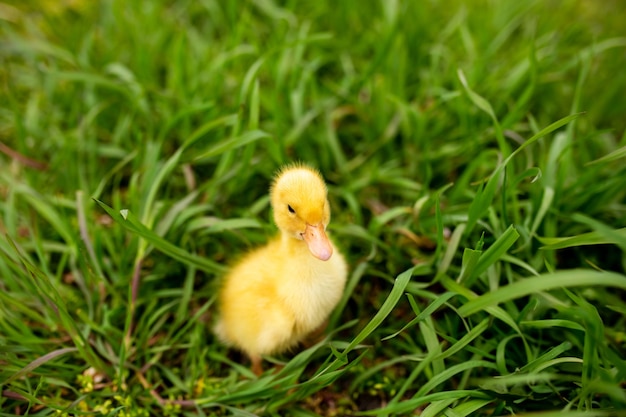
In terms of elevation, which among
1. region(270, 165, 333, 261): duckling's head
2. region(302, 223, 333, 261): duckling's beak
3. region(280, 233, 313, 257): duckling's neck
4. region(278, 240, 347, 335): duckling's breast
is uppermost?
region(270, 165, 333, 261): duckling's head

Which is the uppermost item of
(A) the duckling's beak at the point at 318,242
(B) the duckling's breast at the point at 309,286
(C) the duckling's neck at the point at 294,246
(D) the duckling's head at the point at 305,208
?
(D) the duckling's head at the point at 305,208

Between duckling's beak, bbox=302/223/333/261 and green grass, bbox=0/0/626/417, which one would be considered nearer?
duckling's beak, bbox=302/223/333/261

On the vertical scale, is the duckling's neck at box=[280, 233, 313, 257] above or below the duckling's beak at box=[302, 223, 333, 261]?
below

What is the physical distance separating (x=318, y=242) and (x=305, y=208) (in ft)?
0.39

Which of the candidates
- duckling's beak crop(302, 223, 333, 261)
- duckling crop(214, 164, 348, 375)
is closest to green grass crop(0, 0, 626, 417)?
duckling crop(214, 164, 348, 375)

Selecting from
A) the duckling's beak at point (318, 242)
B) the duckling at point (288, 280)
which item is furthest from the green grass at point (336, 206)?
the duckling's beak at point (318, 242)

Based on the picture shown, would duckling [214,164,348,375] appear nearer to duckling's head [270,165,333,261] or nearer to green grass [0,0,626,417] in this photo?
duckling's head [270,165,333,261]

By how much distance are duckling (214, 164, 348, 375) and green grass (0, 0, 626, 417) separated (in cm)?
12

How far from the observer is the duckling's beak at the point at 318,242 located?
5.44ft

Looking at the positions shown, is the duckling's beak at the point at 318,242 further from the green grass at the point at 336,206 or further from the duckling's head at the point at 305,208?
the green grass at the point at 336,206

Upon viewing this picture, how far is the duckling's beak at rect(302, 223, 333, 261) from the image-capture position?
1.66 m

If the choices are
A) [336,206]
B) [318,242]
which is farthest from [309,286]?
[336,206]

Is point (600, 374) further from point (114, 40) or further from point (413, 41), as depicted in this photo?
point (114, 40)

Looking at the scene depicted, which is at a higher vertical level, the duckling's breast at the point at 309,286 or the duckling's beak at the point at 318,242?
the duckling's beak at the point at 318,242
